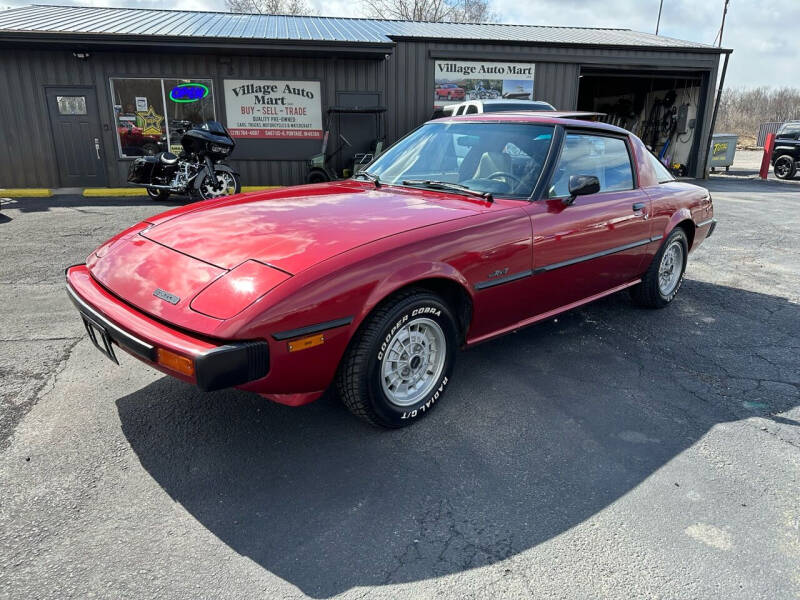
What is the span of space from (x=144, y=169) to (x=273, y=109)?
398 cm

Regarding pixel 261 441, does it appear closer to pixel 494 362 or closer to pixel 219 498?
pixel 219 498

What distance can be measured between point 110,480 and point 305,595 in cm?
109

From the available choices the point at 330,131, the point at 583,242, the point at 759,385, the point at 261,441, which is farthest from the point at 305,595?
the point at 330,131

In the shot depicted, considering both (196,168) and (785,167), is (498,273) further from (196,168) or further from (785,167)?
(785,167)

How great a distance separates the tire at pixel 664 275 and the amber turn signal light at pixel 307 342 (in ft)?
10.6

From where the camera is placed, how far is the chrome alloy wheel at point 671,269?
4722 mm

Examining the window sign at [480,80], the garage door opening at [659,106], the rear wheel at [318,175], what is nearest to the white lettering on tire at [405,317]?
the rear wheel at [318,175]

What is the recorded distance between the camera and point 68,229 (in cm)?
750

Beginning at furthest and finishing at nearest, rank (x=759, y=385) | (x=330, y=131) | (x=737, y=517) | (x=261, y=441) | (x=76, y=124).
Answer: (x=330, y=131) < (x=76, y=124) < (x=759, y=385) < (x=261, y=441) < (x=737, y=517)

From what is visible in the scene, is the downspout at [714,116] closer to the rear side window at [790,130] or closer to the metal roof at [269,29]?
the metal roof at [269,29]

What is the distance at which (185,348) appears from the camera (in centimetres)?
210

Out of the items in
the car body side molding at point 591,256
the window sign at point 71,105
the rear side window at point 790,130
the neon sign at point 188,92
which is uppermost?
the neon sign at point 188,92

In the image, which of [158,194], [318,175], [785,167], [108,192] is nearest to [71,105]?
[108,192]

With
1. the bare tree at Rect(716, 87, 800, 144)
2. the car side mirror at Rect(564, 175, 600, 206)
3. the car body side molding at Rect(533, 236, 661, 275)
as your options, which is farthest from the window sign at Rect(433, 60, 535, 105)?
the bare tree at Rect(716, 87, 800, 144)
